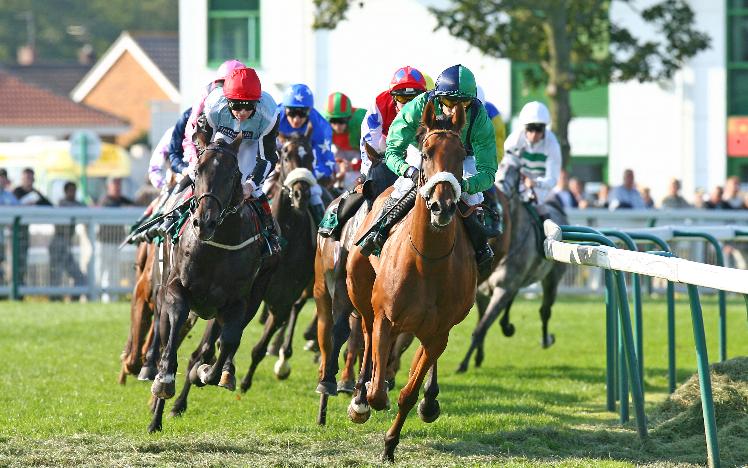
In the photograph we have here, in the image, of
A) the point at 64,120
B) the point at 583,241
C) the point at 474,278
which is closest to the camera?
the point at 474,278

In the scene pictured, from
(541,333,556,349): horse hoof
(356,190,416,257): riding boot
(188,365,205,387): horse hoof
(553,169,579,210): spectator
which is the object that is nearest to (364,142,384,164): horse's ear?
(356,190,416,257): riding boot

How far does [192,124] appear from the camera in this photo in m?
10.4

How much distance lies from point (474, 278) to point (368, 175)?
1668 mm

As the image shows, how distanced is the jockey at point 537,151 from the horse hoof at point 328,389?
5.08 m

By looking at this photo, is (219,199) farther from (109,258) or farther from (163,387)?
(109,258)

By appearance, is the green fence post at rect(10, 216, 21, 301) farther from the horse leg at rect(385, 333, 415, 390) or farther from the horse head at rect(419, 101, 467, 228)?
the horse head at rect(419, 101, 467, 228)

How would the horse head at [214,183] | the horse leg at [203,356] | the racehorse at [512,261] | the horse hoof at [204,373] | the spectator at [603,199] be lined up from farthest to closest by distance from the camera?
the spectator at [603,199], the racehorse at [512,261], the horse leg at [203,356], the horse hoof at [204,373], the horse head at [214,183]

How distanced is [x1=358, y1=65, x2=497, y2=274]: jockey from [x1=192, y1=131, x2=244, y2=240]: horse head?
0.91m

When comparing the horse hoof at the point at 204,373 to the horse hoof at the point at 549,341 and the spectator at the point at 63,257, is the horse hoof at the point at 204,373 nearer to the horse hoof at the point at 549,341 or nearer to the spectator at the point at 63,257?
the horse hoof at the point at 549,341

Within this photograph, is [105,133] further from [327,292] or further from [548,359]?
[327,292]

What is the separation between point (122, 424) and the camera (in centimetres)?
967

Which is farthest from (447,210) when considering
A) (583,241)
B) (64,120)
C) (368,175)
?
(64,120)

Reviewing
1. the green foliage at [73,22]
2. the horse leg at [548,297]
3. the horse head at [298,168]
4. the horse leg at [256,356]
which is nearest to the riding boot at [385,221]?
the horse head at [298,168]

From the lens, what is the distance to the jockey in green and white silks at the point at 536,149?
Result: 14211mm
